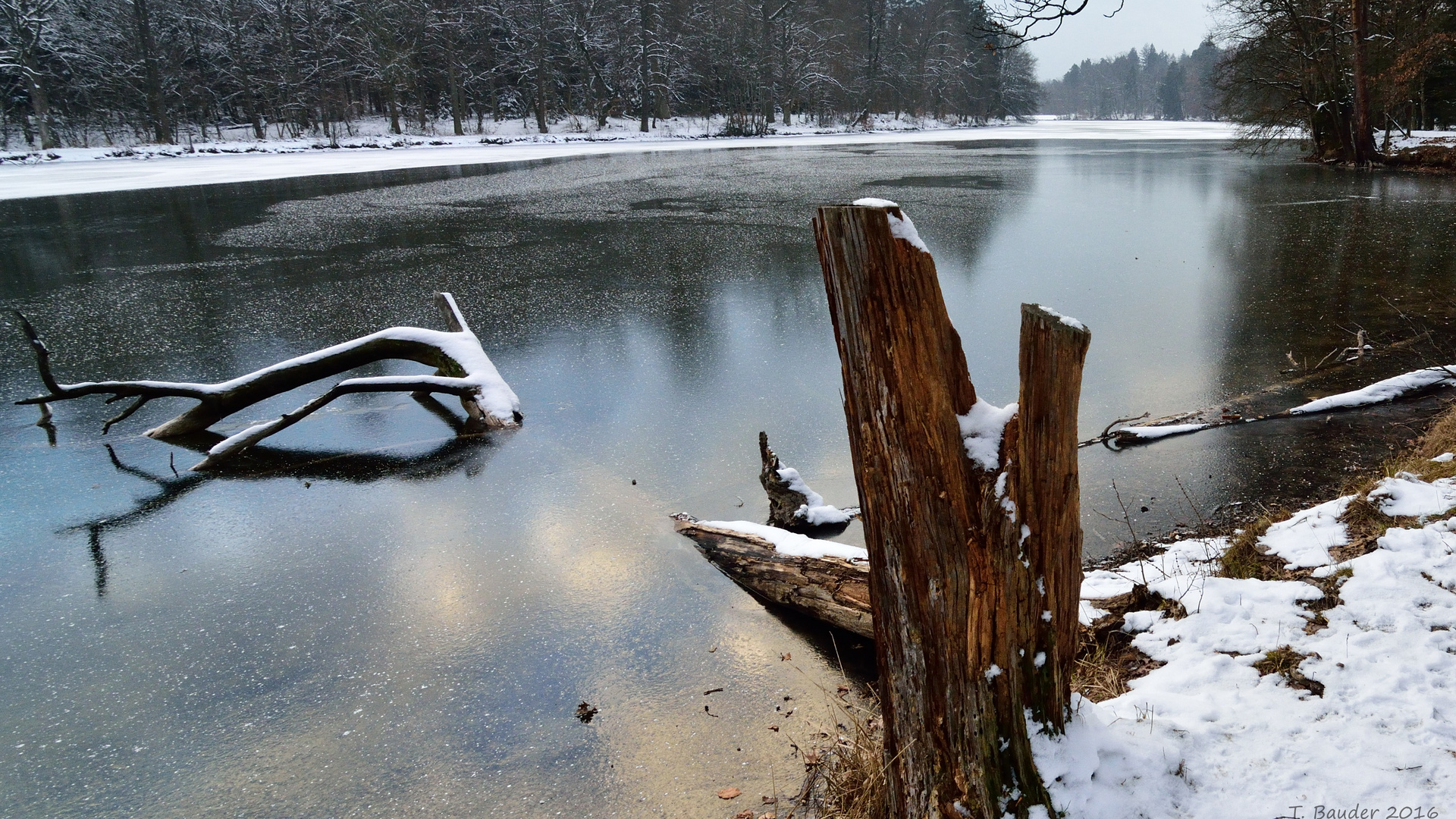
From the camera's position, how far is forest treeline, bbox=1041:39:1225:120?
116938mm

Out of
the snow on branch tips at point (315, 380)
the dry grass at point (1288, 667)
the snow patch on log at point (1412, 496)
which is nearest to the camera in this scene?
the dry grass at point (1288, 667)

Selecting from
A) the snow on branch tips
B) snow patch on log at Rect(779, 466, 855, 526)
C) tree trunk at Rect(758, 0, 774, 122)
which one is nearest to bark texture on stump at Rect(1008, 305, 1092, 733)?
snow patch on log at Rect(779, 466, 855, 526)

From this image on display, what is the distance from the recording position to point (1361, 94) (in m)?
22.8

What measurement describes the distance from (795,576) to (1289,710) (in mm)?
2195

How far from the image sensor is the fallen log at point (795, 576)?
4.08 meters

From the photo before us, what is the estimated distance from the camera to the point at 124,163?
3288 centimetres

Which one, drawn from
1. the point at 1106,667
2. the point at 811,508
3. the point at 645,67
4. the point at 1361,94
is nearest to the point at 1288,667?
the point at 1106,667

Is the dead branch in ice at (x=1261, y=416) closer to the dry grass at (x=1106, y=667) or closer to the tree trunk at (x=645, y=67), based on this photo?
the dry grass at (x=1106, y=667)

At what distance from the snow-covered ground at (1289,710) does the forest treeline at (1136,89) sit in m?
97.6

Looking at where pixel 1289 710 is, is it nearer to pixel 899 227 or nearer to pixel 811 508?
pixel 899 227

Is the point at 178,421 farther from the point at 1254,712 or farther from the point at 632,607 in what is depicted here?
the point at 1254,712

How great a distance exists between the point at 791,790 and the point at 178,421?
615 cm

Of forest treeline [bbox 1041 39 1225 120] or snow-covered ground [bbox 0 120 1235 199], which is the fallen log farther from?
forest treeline [bbox 1041 39 1225 120]

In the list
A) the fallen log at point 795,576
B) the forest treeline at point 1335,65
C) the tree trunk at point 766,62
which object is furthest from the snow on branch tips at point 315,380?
the tree trunk at point 766,62
